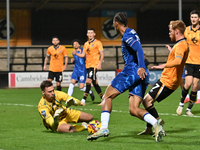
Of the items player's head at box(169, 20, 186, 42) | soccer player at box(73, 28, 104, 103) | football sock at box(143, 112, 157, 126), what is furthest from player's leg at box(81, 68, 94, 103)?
football sock at box(143, 112, 157, 126)

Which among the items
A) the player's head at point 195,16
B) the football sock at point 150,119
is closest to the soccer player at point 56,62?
the player's head at point 195,16

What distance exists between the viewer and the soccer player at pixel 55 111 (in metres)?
6.27

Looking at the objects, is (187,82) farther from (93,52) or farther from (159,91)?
(93,52)

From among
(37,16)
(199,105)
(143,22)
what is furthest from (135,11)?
(199,105)

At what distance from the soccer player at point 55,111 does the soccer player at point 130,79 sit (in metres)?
0.83

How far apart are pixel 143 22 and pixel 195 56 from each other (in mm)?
21579

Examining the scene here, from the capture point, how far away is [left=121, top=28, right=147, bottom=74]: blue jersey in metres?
5.40

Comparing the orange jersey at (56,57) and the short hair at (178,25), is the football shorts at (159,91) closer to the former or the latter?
the short hair at (178,25)

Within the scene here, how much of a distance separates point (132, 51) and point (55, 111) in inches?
62.0

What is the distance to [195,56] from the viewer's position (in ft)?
29.6

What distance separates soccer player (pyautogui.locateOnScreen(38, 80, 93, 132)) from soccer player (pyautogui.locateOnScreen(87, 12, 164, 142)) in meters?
0.83

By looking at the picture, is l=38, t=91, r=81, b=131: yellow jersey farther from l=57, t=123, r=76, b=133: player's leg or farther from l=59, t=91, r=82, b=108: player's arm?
l=57, t=123, r=76, b=133: player's leg

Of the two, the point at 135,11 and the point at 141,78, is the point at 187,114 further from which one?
the point at 135,11

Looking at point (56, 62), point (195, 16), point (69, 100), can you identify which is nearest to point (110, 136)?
point (69, 100)
